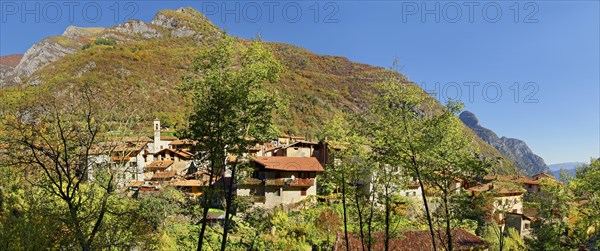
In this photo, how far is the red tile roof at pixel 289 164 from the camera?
110ft

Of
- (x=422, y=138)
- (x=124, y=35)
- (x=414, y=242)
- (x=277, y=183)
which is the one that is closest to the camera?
(x=422, y=138)

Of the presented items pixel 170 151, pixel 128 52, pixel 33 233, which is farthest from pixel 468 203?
pixel 128 52

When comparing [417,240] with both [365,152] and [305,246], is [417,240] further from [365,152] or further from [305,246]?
[365,152]

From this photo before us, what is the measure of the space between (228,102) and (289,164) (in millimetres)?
25158

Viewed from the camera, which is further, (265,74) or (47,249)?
(265,74)

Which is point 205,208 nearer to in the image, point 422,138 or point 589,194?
point 422,138

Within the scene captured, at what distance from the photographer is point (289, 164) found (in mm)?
34875

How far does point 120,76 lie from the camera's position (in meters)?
91.9

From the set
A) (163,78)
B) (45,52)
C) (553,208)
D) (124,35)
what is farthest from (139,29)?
(553,208)

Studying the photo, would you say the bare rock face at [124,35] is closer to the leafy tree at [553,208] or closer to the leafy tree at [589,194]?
the leafy tree at [553,208]

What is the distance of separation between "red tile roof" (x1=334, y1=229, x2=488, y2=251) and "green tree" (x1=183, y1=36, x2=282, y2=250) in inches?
551

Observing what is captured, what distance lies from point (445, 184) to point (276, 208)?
68.9ft

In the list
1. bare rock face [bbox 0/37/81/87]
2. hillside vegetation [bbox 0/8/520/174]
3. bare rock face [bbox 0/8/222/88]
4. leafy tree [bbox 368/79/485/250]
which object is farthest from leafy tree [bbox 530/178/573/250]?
bare rock face [bbox 0/37/81/87]

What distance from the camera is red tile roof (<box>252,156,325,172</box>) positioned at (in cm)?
3344
